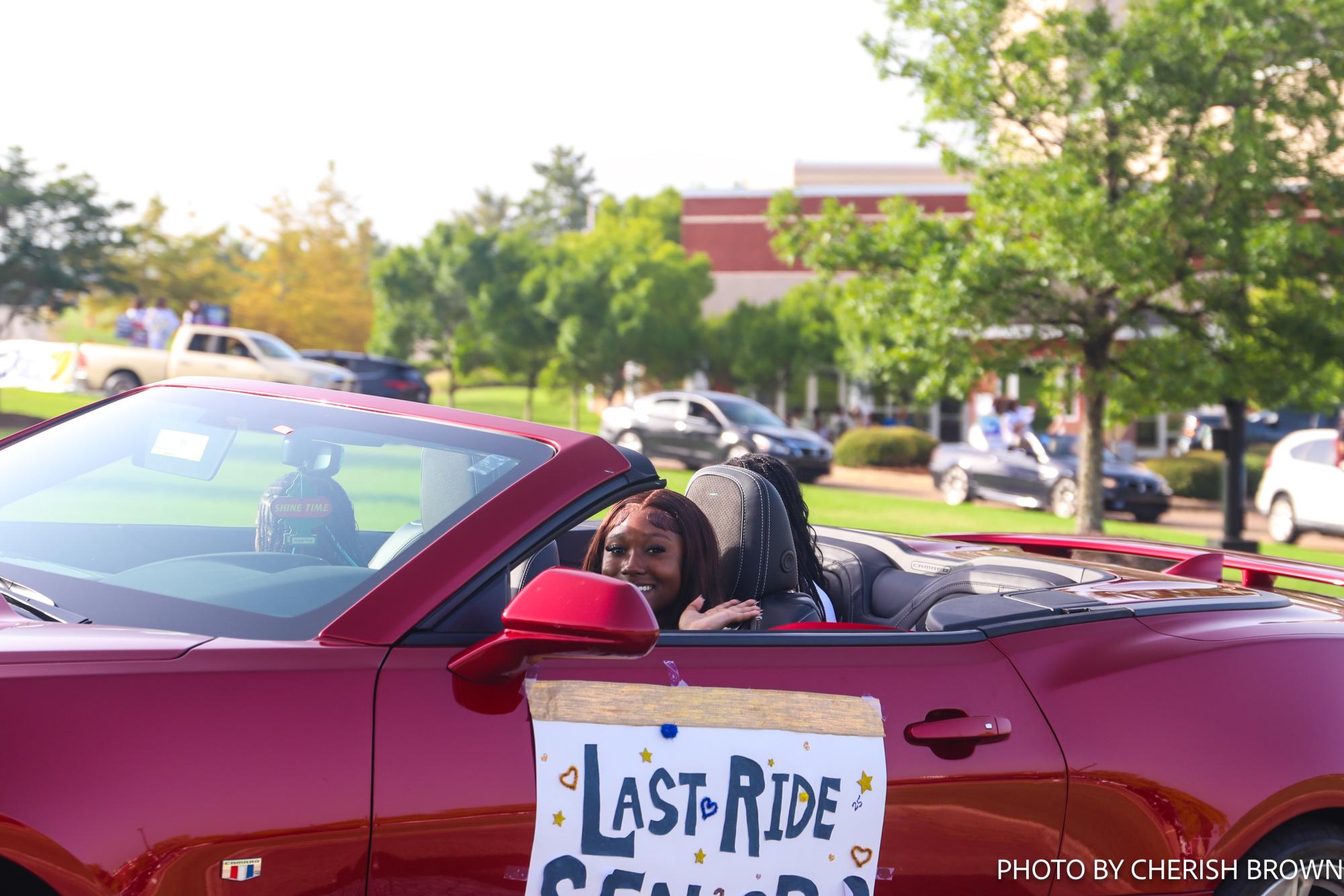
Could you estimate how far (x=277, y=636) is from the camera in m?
2.43

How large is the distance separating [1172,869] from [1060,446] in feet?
72.0

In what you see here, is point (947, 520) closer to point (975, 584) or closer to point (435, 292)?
point (975, 584)

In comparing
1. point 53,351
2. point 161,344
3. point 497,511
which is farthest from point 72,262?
point 497,511

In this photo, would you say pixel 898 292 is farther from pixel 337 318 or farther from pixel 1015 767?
pixel 337 318

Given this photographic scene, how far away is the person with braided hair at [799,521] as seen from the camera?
4.14 meters

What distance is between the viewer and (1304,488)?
63.7 ft

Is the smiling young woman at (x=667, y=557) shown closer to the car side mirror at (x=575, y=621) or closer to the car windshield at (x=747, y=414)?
the car side mirror at (x=575, y=621)

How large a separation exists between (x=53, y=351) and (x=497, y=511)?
226 cm

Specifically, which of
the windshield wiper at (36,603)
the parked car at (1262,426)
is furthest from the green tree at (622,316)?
the windshield wiper at (36,603)

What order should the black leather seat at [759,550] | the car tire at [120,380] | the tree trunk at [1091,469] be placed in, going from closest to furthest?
the black leather seat at [759,550] → the tree trunk at [1091,469] → the car tire at [120,380]

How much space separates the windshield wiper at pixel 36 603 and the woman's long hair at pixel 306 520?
0.46m

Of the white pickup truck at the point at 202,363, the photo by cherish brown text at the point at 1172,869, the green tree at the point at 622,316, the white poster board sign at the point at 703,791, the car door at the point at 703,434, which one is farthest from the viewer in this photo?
the green tree at the point at 622,316

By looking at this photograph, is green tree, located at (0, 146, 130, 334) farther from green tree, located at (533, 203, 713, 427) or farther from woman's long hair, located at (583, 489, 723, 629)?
woman's long hair, located at (583, 489, 723, 629)

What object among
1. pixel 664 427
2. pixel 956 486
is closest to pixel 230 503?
pixel 956 486
